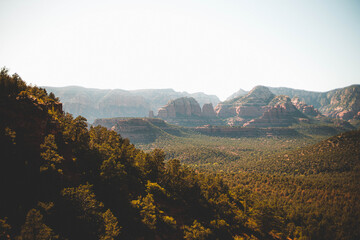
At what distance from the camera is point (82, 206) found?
21.6 meters

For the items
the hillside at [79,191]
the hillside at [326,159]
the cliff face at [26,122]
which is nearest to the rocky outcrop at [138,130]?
the hillside at [326,159]

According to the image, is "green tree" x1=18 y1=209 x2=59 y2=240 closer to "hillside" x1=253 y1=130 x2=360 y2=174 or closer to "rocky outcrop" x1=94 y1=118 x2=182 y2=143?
"hillside" x1=253 y1=130 x2=360 y2=174

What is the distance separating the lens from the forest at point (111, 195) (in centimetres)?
2050

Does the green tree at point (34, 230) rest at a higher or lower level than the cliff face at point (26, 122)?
lower

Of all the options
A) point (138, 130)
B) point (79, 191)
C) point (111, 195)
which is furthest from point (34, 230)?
point (138, 130)

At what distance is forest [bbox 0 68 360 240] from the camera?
807 inches

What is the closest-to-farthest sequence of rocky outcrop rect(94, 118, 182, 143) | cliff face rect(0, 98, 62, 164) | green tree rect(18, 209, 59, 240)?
1. green tree rect(18, 209, 59, 240)
2. cliff face rect(0, 98, 62, 164)
3. rocky outcrop rect(94, 118, 182, 143)

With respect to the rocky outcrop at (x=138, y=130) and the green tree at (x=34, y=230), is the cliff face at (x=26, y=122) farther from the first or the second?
the rocky outcrop at (x=138, y=130)

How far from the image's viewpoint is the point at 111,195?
28.7 metres

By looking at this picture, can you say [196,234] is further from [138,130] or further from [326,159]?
[138,130]

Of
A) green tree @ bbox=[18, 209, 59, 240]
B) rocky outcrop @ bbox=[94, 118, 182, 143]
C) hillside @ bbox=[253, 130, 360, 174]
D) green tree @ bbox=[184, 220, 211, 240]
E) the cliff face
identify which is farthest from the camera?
rocky outcrop @ bbox=[94, 118, 182, 143]

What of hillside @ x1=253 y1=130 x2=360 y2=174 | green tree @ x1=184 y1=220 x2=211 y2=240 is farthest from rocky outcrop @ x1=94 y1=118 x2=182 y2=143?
green tree @ x1=184 y1=220 x2=211 y2=240

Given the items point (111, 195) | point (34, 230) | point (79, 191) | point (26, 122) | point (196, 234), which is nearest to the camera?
point (34, 230)

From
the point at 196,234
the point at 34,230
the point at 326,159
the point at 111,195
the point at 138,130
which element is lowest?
the point at 326,159
